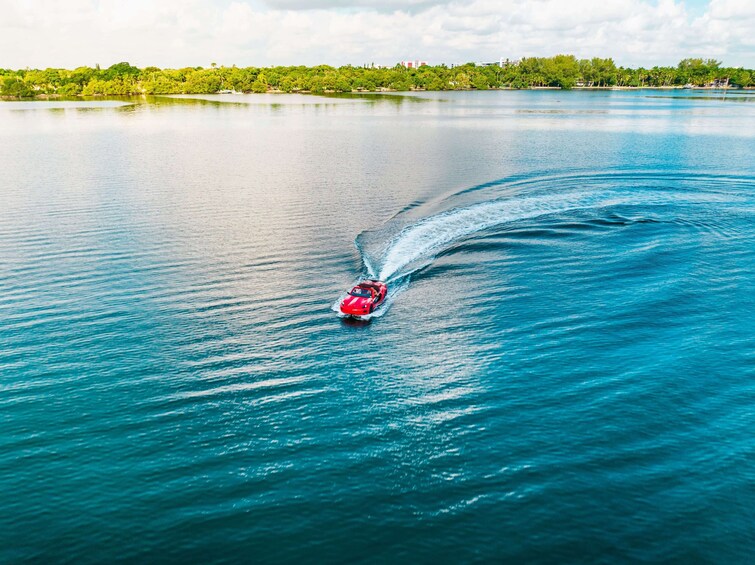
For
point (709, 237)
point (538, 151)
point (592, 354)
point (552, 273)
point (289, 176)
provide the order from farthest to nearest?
point (538, 151) < point (289, 176) < point (709, 237) < point (552, 273) < point (592, 354)

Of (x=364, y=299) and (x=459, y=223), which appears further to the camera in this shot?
(x=459, y=223)

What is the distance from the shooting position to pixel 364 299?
49.4 metres

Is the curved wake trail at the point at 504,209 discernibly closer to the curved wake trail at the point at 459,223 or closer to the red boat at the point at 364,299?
the curved wake trail at the point at 459,223

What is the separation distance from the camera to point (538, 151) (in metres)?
125

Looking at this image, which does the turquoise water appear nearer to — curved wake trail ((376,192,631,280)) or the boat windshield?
curved wake trail ((376,192,631,280))

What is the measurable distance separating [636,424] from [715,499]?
631 cm

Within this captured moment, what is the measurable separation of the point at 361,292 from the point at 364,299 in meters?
1.16

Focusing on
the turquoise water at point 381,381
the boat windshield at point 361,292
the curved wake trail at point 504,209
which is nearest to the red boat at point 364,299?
the boat windshield at point 361,292

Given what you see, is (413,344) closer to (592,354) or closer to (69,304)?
(592,354)

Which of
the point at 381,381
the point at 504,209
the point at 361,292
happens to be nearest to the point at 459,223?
the point at 504,209

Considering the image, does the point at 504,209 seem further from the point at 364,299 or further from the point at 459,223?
the point at 364,299

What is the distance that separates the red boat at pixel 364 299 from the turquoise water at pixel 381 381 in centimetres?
189

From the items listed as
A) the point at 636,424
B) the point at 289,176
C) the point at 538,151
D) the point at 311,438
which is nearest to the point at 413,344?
the point at 311,438

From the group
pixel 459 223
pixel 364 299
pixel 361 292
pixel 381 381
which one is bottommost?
pixel 381 381
